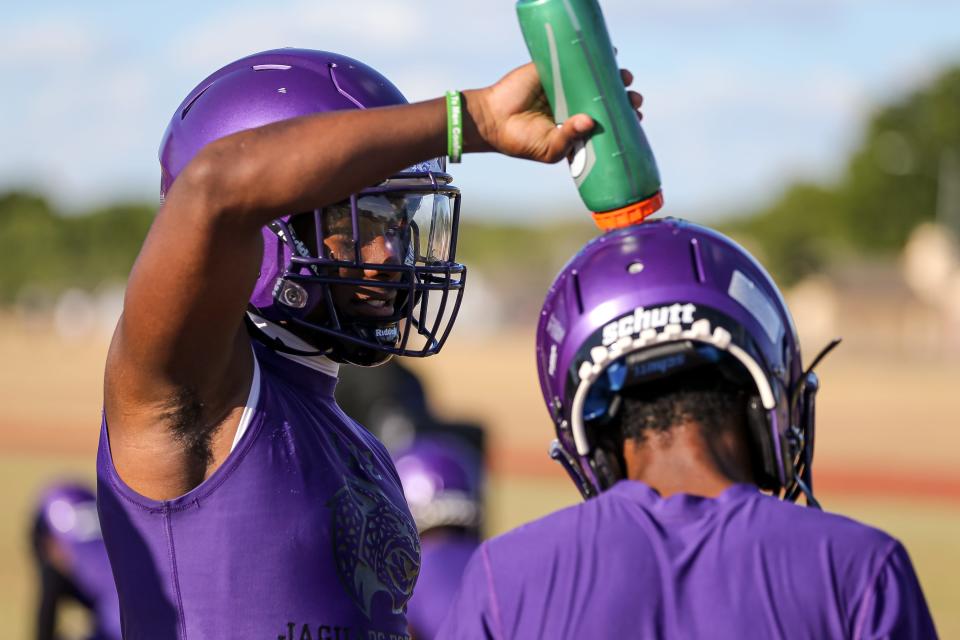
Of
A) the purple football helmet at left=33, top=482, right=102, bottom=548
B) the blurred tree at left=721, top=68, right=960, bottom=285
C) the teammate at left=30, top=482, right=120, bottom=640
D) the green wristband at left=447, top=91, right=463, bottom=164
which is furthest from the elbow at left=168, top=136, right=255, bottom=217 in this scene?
the blurred tree at left=721, top=68, right=960, bottom=285

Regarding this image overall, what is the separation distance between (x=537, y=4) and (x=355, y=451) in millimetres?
954

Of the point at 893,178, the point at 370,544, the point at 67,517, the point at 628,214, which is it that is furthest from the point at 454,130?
the point at 893,178

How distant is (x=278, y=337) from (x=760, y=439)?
1.00 metres

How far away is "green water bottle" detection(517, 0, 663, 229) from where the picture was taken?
2139 mm

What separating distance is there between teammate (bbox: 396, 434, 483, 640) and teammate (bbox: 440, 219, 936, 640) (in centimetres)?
301

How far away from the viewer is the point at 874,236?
87.5 m

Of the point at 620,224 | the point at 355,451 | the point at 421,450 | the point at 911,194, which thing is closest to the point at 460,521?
the point at 421,450

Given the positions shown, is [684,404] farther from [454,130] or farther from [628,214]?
[454,130]

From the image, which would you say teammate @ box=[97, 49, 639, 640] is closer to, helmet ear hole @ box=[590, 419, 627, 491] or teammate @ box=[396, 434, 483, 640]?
helmet ear hole @ box=[590, 419, 627, 491]

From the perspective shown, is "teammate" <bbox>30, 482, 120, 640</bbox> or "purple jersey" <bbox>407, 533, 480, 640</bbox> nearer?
"purple jersey" <bbox>407, 533, 480, 640</bbox>

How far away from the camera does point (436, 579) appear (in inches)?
212

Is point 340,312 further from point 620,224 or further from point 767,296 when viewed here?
point 767,296

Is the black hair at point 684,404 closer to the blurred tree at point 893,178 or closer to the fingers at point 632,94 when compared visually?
the fingers at point 632,94

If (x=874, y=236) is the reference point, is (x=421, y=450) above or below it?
below
